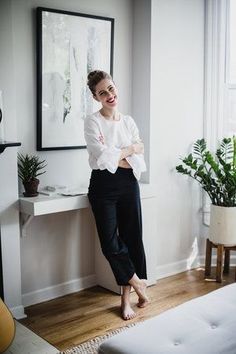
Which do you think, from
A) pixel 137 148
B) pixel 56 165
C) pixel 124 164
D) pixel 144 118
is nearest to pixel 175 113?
pixel 144 118

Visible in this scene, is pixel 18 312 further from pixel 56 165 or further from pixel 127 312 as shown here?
pixel 56 165

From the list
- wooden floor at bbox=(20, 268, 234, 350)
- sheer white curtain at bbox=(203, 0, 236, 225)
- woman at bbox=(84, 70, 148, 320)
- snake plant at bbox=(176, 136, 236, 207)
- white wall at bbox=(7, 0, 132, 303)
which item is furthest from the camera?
sheer white curtain at bbox=(203, 0, 236, 225)

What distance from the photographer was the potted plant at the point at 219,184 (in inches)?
142

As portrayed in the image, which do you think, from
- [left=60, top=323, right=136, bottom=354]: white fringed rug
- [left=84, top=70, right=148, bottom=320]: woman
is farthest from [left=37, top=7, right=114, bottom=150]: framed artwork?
[left=60, top=323, right=136, bottom=354]: white fringed rug

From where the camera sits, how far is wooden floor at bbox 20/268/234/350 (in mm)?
2879

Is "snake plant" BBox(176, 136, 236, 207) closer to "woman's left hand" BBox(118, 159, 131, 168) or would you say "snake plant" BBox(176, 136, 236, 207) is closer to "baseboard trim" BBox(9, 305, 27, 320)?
"woman's left hand" BBox(118, 159, 131, 168)

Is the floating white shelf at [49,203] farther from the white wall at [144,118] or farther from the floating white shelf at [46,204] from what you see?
the white wall at [144,118]

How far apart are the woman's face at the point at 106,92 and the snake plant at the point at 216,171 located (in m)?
0.96

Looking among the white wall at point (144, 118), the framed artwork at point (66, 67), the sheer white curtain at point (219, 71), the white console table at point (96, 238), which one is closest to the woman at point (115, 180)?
the white console table at point (96, 238)

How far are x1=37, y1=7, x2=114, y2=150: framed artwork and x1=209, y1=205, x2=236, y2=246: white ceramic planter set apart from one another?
117cm

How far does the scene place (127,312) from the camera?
311 cm

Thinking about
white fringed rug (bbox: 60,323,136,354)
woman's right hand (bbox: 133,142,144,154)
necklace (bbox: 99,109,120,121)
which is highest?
necklace (bbox: 99,109,120,121)

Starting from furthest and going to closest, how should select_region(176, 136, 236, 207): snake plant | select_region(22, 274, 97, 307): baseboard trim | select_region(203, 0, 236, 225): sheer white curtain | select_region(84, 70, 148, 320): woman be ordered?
select_region(203, 0, 236, 225): sheer white curtain < select_region(176, 136, 236, 207): snake plant < select_region(22, 274, 97, 307): baseboard trim < select_region(84, 70, 148, 320): woman

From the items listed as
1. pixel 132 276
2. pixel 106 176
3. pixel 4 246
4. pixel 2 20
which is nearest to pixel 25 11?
pixel 2 20
